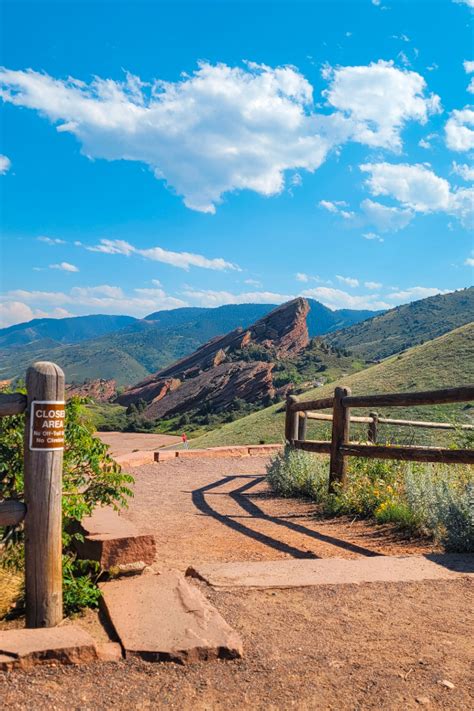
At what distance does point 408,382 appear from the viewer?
25.5 meters

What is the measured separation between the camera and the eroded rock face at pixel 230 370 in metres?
52.2

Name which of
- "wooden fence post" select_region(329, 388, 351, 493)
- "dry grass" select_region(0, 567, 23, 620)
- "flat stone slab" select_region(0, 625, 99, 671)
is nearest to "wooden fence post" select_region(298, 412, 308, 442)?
"wooden fence post" select_region(329, 388, 351, 493)

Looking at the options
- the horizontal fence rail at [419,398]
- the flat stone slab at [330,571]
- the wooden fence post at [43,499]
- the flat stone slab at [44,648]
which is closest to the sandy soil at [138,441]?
the horizontal fence rail at [419,398]

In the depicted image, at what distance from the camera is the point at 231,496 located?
30.0 feet

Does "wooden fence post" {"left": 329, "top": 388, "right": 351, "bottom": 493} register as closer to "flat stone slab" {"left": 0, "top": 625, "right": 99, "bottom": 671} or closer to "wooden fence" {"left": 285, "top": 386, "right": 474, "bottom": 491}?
"wooden fence" {"left": 285, "top": 386, "right": 474, "bottom": 491}

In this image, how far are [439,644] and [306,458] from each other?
589 cm

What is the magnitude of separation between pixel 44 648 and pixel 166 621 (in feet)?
2.46

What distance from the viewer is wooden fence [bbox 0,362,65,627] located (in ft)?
11.4

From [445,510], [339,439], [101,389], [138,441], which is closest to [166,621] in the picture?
[445,510]

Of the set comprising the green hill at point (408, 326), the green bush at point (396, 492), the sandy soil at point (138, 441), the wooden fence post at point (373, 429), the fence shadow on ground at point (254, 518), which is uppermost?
the green hill at point (408, 326)

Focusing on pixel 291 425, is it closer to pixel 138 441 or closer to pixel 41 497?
pixel 41 497

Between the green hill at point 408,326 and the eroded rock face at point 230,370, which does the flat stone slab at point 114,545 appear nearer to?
the eroded rock face at point 230,370

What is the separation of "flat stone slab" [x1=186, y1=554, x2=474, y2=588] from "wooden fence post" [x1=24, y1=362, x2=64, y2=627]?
1.25 m

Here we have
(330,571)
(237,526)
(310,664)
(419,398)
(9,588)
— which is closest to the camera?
(310,664)
